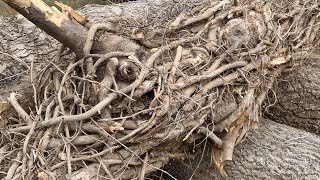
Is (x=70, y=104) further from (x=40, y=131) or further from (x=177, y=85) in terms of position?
(x=177, y=85)

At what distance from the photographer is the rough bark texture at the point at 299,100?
2289mm

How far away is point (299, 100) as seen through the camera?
2.31 metres

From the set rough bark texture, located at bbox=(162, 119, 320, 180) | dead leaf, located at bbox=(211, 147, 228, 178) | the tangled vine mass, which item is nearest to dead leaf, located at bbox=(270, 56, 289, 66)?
the tangled vine mass

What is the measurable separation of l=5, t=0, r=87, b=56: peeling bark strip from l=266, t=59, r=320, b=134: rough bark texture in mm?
1029

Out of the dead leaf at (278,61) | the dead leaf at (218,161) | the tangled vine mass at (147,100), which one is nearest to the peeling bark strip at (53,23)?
the tangled vine mass at (147,100)

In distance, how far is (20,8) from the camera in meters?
1.57

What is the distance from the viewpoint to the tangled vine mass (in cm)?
154

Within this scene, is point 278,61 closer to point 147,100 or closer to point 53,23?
point 147,100

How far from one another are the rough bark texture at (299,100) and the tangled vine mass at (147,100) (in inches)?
13.7

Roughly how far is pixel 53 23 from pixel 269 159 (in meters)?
0.94

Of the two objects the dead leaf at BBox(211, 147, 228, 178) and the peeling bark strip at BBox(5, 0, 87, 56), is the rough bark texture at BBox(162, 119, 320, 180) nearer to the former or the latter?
the dead leaf at BBox(211, 147, 228, 178)

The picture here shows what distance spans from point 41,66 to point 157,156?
0.64 m

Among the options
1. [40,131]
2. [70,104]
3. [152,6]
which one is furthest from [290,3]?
[40,131]

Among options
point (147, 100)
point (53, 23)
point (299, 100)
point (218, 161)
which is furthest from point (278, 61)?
point (53, 23)
